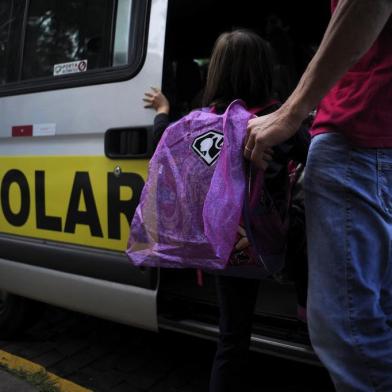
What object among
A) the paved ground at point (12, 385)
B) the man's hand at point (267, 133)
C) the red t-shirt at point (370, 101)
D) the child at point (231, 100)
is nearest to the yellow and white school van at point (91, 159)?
the child at point (231, 100)

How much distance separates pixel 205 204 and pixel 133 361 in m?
1.59

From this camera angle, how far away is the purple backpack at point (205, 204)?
1.49 metres

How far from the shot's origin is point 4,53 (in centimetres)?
291

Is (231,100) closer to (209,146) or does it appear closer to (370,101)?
(209,146)

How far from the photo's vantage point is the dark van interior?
6.98ft

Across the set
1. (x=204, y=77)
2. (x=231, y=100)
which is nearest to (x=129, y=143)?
(x=231, y=100)

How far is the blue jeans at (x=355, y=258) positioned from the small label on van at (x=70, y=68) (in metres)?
1.55

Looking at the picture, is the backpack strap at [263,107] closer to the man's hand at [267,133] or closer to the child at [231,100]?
the child at [231,100]

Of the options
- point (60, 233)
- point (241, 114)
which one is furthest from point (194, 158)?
point (60, 233)

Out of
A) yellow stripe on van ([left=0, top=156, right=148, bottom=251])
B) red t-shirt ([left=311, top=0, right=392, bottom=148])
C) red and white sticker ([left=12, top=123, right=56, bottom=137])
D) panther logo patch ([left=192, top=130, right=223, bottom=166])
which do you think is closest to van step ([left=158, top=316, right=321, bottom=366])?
yellow stripe on van ([left=0, top=156, right=148, bottom=251])

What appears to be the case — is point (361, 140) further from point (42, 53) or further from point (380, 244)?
point (42, 53)

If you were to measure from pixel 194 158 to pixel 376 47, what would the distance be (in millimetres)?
617

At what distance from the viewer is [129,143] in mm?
2279

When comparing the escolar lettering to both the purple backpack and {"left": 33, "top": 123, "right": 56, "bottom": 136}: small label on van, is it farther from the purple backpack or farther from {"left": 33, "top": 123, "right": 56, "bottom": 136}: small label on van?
the purple backpack
